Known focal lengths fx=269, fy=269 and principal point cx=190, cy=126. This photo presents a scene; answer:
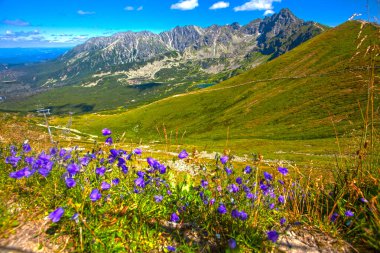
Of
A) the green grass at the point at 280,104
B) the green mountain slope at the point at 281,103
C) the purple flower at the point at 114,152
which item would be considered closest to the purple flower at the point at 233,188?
the purple flower at the point at 114,152

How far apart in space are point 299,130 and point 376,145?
7248 cm

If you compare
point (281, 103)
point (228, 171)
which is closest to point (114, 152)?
point (228, 171)

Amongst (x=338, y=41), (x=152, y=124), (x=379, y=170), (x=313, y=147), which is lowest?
(x=152, y=124)

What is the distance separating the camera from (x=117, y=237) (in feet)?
12.3

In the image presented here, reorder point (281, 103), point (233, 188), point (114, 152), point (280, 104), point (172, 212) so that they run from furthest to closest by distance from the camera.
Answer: point (281, 103)
point (280, 104)
point (114, 152)
point (172, 212)
point (233, 188)

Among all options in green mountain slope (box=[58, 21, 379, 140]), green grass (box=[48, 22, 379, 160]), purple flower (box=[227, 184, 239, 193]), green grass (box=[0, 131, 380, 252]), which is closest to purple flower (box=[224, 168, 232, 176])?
green grass (box=[0, 131, 380, 252])

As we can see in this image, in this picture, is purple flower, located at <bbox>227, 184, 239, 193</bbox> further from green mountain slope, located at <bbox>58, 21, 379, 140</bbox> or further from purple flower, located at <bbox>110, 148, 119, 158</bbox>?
green mountain slope, located at <bbox>58, 21, 379, 140</bbox>

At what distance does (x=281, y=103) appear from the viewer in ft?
313

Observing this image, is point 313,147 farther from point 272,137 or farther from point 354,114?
point 354,114

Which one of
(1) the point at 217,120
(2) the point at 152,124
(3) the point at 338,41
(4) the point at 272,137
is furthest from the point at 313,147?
(3) the point at 338,41

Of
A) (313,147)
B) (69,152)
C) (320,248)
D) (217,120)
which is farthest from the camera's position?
(217,120)

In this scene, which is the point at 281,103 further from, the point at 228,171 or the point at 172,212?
the point at 172,212

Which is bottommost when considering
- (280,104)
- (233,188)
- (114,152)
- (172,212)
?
(280,104)

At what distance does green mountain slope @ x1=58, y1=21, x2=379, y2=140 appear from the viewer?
76.1m
